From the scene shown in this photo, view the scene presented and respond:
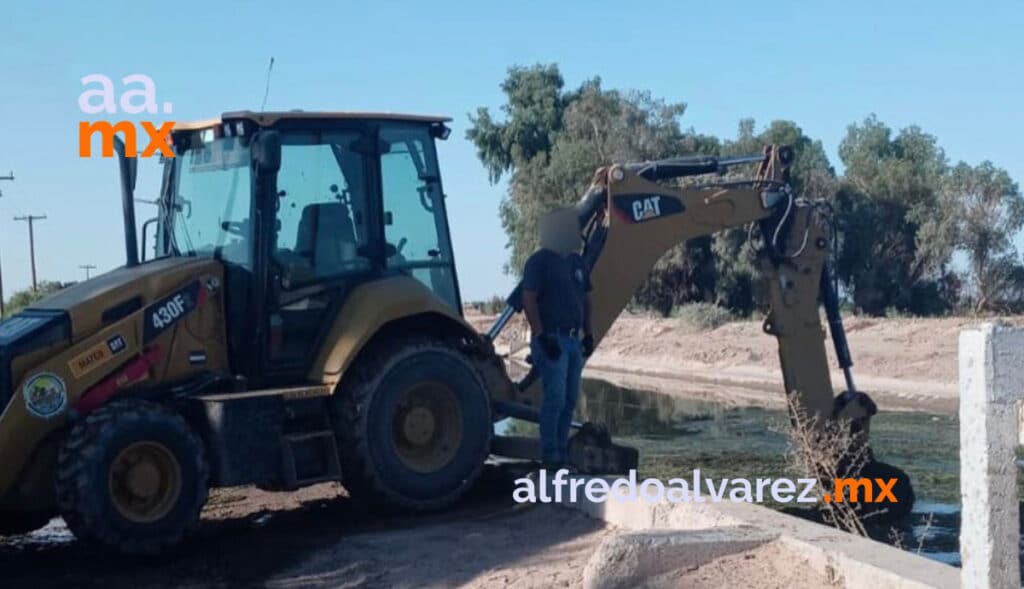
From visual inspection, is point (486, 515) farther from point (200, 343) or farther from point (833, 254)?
point (833, 254)

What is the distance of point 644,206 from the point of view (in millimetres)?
11562

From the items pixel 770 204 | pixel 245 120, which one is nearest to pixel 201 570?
pixel 245 120

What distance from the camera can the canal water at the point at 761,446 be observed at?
10.6 m

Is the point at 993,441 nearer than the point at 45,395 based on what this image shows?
Yes

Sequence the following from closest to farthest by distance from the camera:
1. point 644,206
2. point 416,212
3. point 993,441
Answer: point 993,441, point 416,212, point 644,206

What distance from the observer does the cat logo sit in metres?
11.5

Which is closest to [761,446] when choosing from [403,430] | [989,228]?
[403,430]

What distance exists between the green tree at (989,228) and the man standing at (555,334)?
3246 centimetres

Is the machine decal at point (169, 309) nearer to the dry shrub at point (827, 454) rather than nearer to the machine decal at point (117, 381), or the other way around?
the machine decal at point (117, 381)

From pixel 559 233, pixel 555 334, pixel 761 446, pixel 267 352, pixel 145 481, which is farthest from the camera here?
pixel 761 446

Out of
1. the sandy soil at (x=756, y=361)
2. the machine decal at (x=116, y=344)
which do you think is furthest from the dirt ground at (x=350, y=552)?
the sandy soil at (x=756, y=361)

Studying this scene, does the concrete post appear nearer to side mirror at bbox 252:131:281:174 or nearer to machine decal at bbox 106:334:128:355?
side mirror at bbox 252:131:281:174

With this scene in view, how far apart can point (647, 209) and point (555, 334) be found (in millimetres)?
2030

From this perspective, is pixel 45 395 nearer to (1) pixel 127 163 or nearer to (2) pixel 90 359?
(2) pixel 90 359
